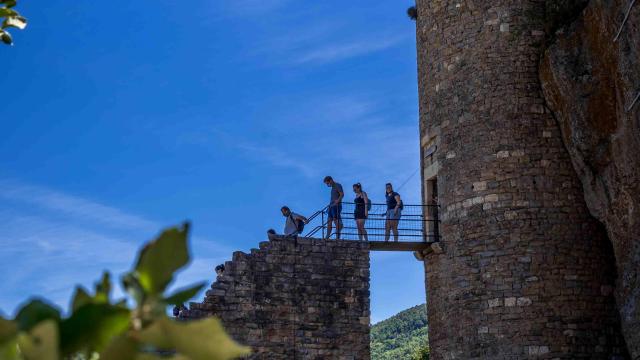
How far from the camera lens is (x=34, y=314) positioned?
1101 mm

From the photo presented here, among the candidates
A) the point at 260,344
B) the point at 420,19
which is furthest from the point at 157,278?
the point at 420,19

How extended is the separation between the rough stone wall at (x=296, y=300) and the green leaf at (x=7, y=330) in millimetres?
12398

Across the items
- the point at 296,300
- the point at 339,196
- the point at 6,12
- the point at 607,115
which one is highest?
the point at 607,115

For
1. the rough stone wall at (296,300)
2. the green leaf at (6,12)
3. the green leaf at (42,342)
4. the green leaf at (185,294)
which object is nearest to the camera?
the green leaf at (42,342)

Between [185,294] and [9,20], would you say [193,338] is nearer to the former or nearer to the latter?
[185,294]

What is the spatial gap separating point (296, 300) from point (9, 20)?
1076cm

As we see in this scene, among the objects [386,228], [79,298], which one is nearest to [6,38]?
[79,298]

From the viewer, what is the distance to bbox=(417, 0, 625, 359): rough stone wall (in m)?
13.2

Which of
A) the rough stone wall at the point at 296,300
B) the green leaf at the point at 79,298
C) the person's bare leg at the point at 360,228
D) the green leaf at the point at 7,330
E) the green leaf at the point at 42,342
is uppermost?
the person's bare leg at the point at 360,228

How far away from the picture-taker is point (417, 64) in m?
15.8

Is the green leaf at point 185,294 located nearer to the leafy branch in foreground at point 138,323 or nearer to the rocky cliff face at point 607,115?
the leafy branch in foreground at point 138,323

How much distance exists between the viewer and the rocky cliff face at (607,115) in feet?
40.5

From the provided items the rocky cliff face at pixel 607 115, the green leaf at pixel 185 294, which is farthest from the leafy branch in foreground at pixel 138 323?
the rocky cliff face at pixel 607 115

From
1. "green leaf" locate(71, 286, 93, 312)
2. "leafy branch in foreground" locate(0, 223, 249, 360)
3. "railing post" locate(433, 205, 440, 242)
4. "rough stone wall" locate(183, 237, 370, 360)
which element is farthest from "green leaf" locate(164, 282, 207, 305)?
"railing post" locate(433, 205, 440, 242)
